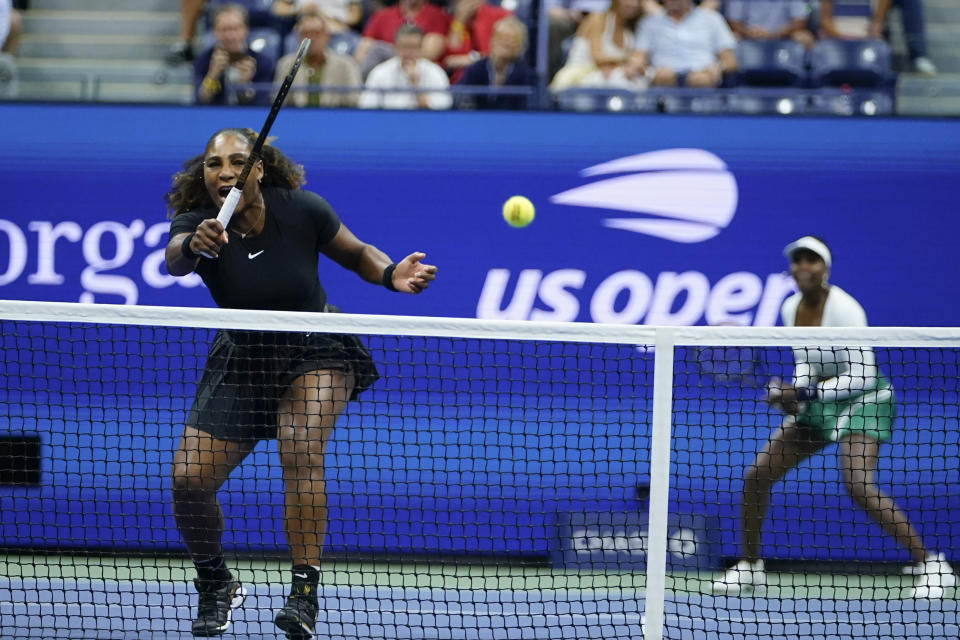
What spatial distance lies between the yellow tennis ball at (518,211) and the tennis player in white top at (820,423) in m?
1.44

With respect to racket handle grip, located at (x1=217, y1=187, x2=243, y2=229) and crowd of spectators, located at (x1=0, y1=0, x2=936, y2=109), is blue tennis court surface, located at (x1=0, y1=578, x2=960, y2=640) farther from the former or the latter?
crowd of spectators, located at (x1=0, y1=0, x2=936, y2=109)

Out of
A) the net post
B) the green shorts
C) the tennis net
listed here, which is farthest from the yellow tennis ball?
the net post

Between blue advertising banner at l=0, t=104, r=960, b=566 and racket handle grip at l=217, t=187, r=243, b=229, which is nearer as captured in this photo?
racket handle grip at l=217, t=187, r=243, b=229

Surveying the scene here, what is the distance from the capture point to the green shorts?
17.2ft

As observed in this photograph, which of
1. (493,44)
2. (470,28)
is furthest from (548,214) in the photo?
(470,28)

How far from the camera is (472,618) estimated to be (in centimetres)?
489

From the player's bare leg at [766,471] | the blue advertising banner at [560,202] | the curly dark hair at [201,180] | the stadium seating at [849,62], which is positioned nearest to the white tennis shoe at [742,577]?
the player's bare leg at [766,471]

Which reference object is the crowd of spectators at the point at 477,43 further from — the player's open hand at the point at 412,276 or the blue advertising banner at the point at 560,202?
the player's open hand at the point at 412,276

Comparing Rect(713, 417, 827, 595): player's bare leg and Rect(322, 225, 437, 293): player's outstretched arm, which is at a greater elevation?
Rect(322, 225, 437, 293): player's outstretched arm

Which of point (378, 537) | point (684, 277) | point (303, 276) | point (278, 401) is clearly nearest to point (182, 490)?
point (278, 401)

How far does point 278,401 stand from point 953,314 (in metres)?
3.82

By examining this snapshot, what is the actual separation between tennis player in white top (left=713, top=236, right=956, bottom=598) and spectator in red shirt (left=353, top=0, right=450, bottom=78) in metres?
3.12

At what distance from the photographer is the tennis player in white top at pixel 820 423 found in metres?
5.30

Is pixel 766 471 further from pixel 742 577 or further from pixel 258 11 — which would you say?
pixel 258 11
